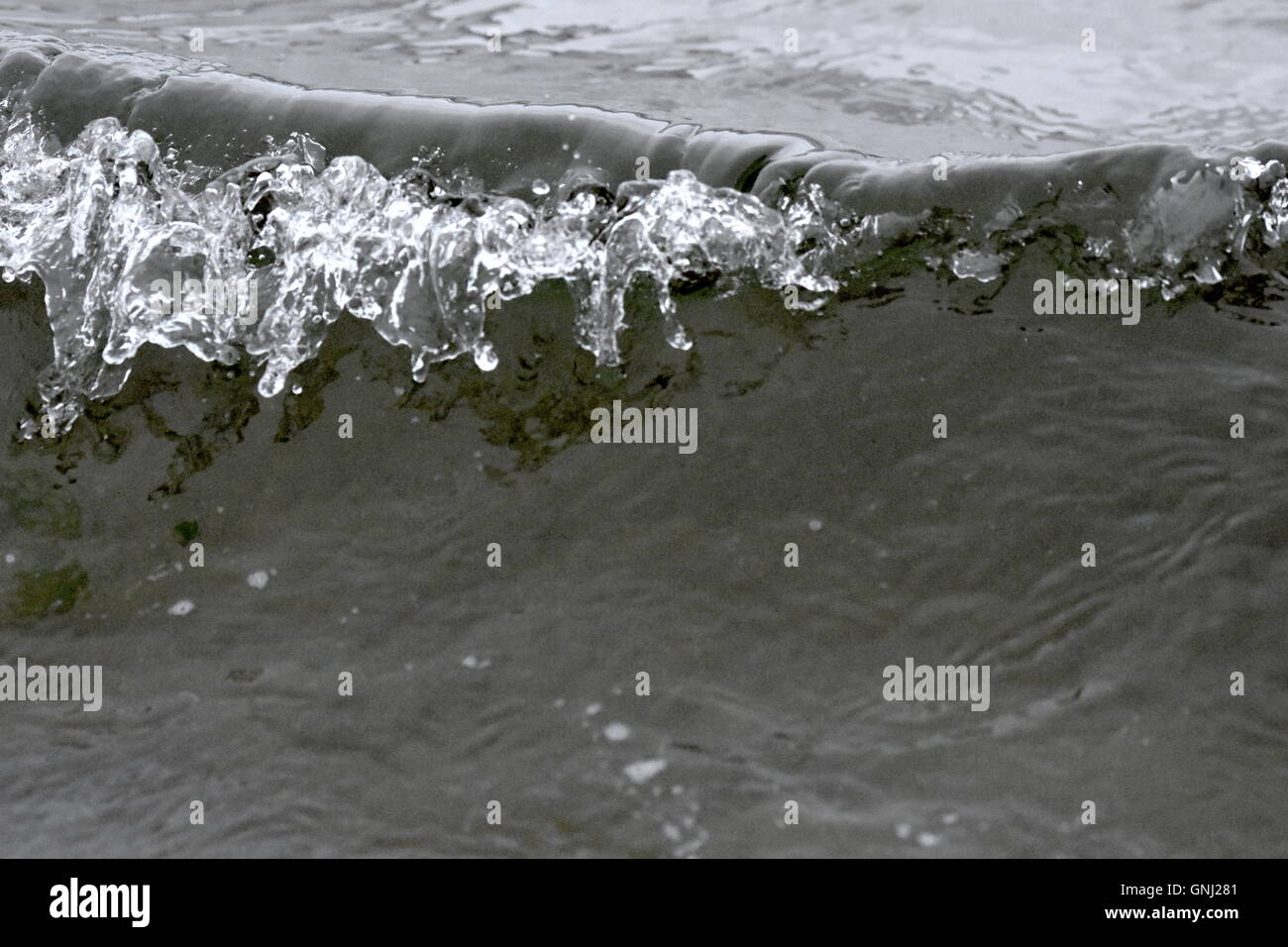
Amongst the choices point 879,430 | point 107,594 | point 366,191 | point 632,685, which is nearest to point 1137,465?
point 879,430

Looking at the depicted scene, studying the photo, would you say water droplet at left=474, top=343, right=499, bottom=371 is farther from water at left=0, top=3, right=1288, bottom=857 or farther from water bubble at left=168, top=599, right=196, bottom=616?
water bubble at left=168, top=599, right=196, bottom=616

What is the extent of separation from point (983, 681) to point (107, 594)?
1.87 m

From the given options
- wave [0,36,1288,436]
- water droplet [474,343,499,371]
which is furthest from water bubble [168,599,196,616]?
water droplet [474,343,499,371]

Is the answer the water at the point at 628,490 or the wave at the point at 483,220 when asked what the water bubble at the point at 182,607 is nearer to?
the water at the point at 628,490

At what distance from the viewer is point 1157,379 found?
2607mm

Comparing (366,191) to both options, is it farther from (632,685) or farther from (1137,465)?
(1137,465)

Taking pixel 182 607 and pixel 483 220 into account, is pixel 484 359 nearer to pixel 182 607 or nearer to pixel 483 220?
pixel 483 220

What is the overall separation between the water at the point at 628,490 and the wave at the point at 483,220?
1cm

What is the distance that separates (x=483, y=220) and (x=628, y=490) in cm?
71

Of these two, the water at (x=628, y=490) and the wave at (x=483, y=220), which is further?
the wave at (x=483, y=220)

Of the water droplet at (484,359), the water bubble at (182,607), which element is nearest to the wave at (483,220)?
the water droplet at (484,359)

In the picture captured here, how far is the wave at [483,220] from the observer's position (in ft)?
8.87

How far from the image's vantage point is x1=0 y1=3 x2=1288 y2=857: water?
2240 millimetres

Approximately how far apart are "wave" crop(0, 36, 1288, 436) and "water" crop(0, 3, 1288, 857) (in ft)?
0.03
